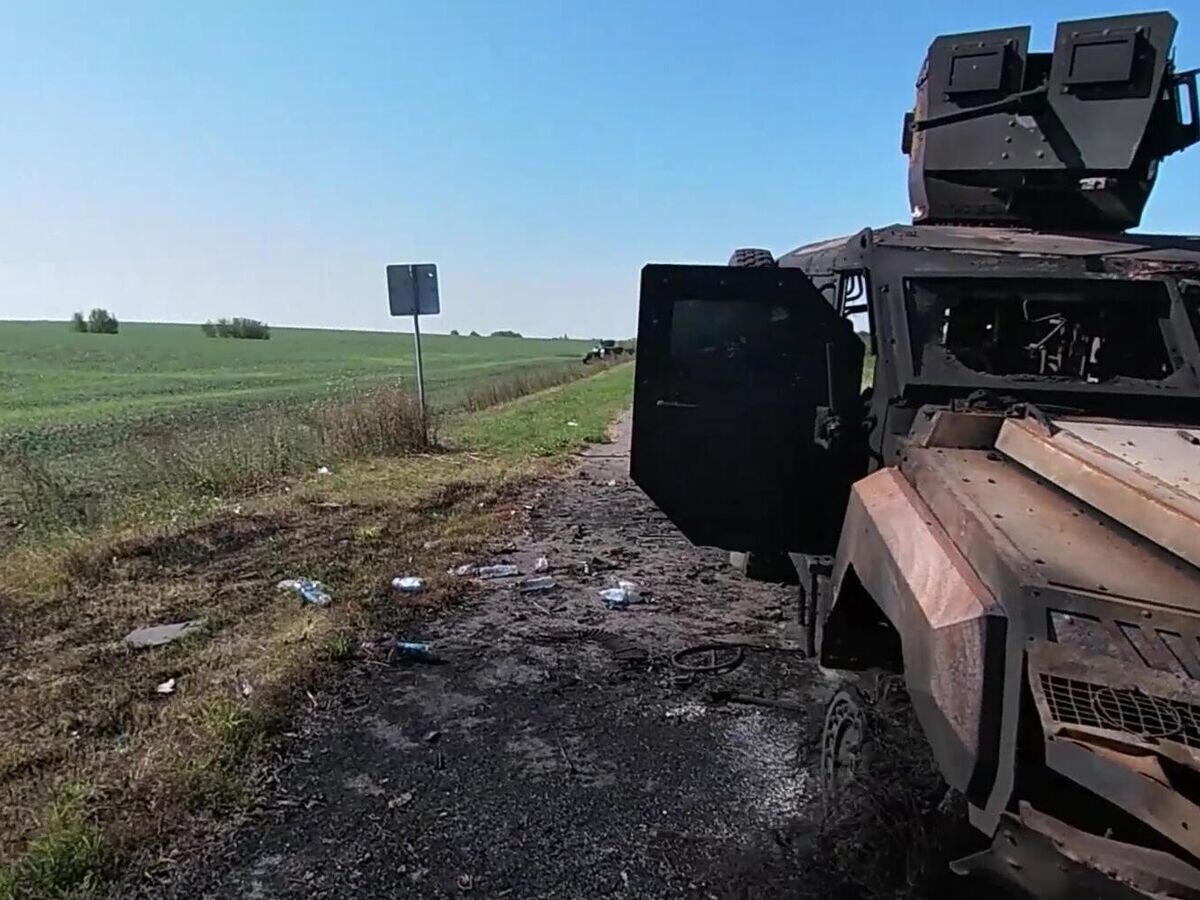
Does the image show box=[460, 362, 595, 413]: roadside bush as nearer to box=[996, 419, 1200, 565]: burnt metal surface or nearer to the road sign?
the road sign

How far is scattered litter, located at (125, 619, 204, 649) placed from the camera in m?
5.11

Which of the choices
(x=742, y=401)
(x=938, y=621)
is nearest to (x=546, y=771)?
(x=742, y=401)

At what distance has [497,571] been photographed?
6621mm

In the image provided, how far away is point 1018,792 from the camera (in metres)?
1.89

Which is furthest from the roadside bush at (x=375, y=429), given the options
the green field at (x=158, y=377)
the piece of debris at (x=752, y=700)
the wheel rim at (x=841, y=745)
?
the wheel rim at (x=841, y=745)

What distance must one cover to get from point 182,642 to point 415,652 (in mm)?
1219

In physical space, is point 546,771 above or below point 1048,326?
below

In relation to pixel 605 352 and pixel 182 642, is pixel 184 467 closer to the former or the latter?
pixel 182 642

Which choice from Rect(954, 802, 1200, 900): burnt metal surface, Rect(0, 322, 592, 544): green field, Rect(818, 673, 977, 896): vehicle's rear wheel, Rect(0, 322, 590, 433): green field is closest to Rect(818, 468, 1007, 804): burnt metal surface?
Rect(954, 802, 1200, 900): burnt metal surface

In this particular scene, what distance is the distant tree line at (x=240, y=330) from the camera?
7750 centimetres

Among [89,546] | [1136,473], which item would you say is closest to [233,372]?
[89,546]

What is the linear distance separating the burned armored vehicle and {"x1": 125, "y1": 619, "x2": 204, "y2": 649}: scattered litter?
9.07ft

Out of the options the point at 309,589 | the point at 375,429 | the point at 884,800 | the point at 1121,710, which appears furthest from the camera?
the point at 375,429

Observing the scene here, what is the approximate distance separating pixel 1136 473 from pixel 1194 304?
1.83 meters
